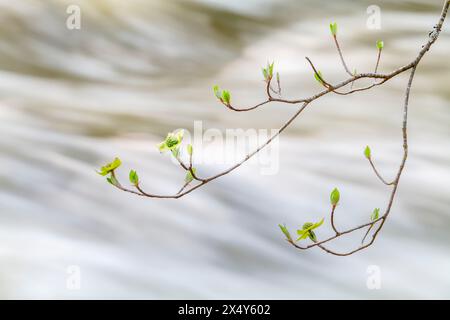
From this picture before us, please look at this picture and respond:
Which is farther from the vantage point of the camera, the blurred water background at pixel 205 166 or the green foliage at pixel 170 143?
the blurred water background at pixel 205 166

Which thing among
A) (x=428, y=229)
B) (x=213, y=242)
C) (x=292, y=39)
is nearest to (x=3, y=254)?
(x=213, y=242)

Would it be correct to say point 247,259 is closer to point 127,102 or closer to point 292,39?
point 127,102

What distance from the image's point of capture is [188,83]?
13.8ft

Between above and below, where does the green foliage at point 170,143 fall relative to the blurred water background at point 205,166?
below

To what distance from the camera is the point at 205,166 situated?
3.40 meters

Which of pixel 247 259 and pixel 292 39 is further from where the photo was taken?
pixel 292 39

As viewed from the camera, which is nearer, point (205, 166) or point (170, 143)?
point (170, 143)

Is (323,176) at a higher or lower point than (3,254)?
higher

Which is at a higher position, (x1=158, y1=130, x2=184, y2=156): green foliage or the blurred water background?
the blurred water background

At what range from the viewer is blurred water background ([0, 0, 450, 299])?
2688 mm

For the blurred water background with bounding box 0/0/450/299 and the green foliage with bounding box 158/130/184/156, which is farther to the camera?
the blurred water background with bounding box 0/0/450/299

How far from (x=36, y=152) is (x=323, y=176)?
1.35m

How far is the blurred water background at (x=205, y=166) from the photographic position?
8.82ft

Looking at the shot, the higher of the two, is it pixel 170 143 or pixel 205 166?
pixel 205 166
